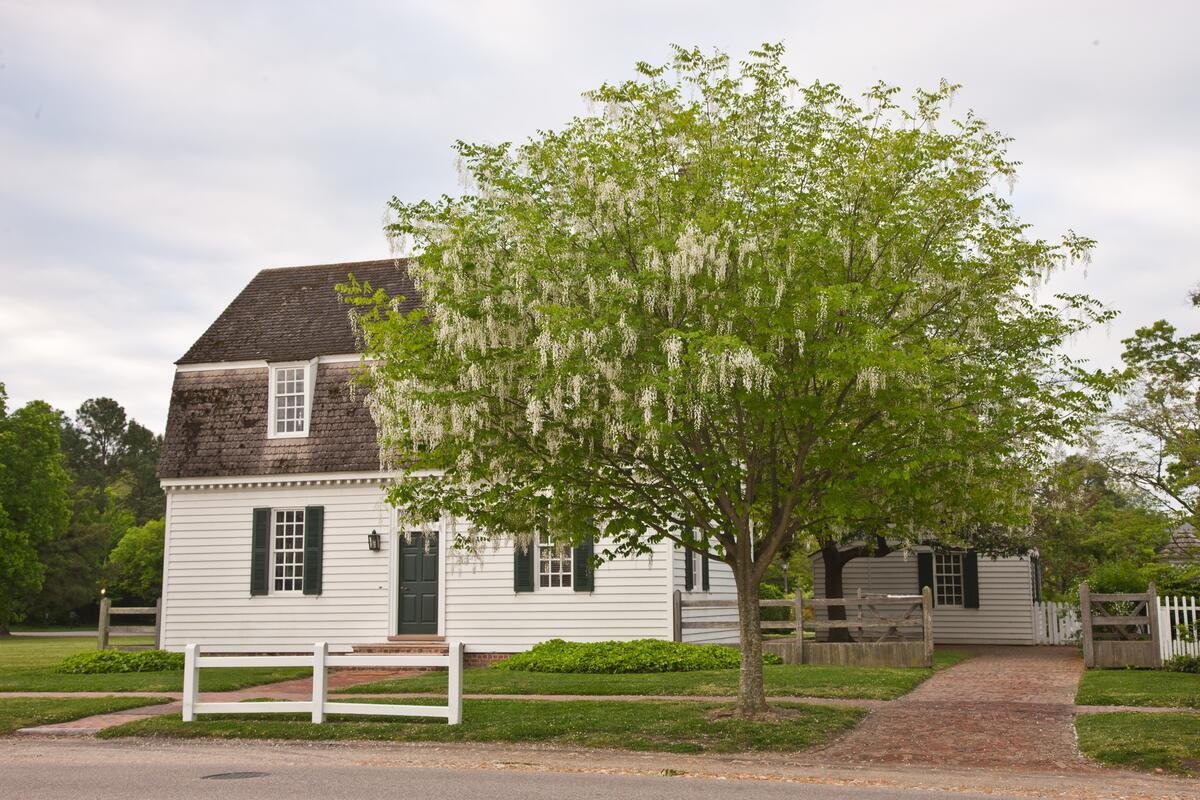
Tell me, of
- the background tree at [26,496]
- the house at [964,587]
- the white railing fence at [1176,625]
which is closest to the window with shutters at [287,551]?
the house at [964,587]

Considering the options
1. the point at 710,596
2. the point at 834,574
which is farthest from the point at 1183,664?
the point at 710,596

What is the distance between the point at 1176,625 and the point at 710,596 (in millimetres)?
9024

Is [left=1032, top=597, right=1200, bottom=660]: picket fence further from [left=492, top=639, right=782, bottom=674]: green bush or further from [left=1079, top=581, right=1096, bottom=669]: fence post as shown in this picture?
[left=492, top=639, right=782, bottom=674]: green bush

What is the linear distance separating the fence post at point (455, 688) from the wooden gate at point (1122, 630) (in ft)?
38.7

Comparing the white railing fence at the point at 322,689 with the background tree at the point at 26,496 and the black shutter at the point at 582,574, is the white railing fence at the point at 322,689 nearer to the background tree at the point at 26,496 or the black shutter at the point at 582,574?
the black shutter at the point at 582,574

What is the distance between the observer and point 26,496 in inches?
1889

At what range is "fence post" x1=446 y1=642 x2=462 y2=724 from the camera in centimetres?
1305

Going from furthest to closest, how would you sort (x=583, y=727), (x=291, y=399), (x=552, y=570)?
1. (x=291, y=399)
2. (x=552, y=570)
3. (x=583, y=727)

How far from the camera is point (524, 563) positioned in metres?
22.9

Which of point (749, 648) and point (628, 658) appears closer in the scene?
point (749, 648)

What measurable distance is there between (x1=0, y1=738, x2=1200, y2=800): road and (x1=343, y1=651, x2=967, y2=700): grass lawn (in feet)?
16.5

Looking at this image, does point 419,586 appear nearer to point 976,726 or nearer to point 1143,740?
point 976,726

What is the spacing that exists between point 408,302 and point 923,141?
1447 cm

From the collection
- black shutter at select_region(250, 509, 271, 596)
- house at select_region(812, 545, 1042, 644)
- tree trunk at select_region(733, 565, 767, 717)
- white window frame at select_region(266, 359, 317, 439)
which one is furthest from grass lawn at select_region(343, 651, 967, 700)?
house at select_region(812, 545, 1042, 644)
